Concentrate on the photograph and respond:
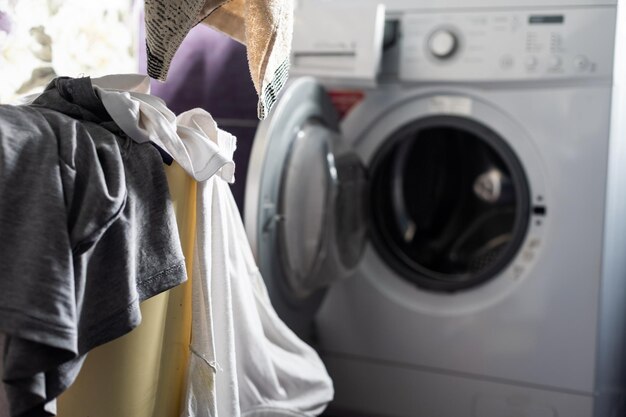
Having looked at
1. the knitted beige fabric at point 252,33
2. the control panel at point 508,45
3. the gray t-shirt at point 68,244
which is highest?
the control panel at point 508,45

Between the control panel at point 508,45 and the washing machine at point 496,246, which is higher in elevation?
the control panel at point 508,45

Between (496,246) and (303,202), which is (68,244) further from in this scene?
(496,246)

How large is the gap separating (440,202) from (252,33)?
88 cm

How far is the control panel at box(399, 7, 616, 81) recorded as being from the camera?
127 centimetres

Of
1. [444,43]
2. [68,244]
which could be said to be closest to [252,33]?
[68,244]

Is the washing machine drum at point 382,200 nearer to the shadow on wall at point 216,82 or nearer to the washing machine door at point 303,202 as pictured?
the washing machine door at point 303,202

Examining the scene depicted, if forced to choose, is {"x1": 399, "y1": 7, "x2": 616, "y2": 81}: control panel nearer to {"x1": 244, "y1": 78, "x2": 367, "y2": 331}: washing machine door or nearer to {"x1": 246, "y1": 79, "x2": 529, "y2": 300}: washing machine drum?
{"x1": 246, "y1": 79, "x2": 529, "y2": 300}: washing machine drum

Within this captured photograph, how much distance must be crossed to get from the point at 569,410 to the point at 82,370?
96 cm

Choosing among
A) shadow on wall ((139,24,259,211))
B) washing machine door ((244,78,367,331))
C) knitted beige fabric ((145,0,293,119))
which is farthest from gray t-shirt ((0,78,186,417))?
shadow on wall ((139,24,259,211))

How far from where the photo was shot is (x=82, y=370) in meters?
0.73

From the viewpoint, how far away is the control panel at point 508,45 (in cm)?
127

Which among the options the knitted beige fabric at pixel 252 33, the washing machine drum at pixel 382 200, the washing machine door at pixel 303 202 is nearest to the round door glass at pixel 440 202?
the washing machine drum at pixel 382 200

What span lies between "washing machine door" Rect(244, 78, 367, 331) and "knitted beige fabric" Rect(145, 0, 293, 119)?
26cm

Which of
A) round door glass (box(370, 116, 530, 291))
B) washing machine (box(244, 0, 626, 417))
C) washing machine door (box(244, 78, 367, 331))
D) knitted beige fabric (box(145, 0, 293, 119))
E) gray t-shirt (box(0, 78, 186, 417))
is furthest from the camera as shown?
round door glass (box(370, 116, 530, 291))
